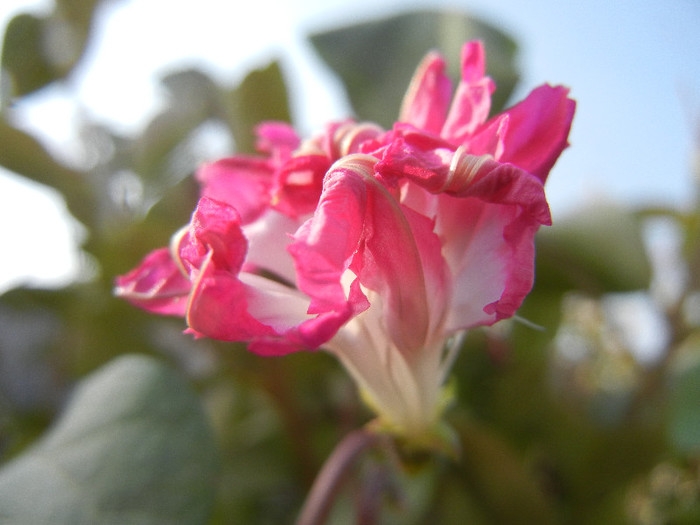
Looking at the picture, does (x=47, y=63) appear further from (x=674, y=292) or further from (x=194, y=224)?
(x=674, y=292)

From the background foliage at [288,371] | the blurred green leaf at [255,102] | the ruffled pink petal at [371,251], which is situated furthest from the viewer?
the blurred green leaf at [255,102]

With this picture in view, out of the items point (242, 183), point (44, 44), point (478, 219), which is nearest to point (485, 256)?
point (478, 219)

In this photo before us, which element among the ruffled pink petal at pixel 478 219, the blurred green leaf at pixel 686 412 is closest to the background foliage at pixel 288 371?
the blurred green leaf at pixel 686 412

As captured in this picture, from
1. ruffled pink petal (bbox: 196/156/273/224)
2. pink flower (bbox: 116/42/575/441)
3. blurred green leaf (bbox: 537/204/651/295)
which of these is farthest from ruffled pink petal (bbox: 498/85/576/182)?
blurred green leaf (bbox: 537/204/651/295)

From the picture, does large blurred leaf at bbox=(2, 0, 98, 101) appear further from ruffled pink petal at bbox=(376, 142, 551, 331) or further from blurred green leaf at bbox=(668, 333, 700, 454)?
blurred green leaf at bbox=(668, 333, 700, 454)

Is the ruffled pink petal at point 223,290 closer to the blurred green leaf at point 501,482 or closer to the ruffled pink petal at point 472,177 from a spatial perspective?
the ruffled pink petal at point 472,177

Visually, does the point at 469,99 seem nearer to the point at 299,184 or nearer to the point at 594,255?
the point at 299,184
